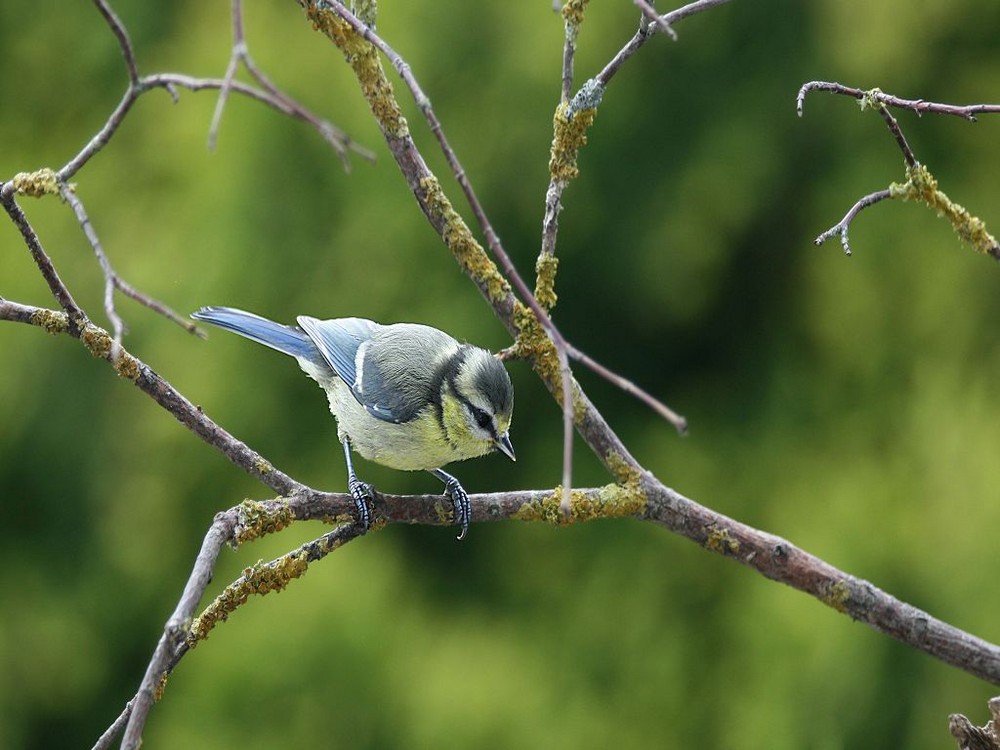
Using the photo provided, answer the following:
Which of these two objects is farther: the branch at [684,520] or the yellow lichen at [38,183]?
the branch at [684,520]

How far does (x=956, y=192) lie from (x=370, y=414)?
1.33 m

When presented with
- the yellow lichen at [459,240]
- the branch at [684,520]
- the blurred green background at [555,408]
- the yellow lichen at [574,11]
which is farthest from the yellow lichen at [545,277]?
the blurred green background at [555,408]

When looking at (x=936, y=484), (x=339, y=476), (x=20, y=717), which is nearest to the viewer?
(x=936, y=484)

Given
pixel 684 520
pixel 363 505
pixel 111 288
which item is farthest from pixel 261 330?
pixel 111 288

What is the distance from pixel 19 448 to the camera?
257 centimetres

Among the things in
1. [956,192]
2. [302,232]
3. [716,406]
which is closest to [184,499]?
[302,232]

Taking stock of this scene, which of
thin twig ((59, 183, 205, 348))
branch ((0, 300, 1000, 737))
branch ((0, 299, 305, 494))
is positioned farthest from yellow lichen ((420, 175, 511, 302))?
thin twig ((59, 183, 205, 348))

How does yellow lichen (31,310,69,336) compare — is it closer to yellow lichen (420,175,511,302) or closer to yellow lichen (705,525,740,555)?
yellow lichen (420,175,511,302)

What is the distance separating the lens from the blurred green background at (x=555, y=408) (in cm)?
219

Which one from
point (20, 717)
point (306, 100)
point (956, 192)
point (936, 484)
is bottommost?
point (20, 717)

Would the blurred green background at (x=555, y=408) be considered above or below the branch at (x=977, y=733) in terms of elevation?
above

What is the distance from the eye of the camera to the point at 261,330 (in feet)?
5.80

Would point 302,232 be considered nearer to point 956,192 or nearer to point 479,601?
point 479,601

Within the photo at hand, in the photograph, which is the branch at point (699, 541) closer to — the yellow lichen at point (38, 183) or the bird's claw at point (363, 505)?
the bird's claw at point (363, 505)
